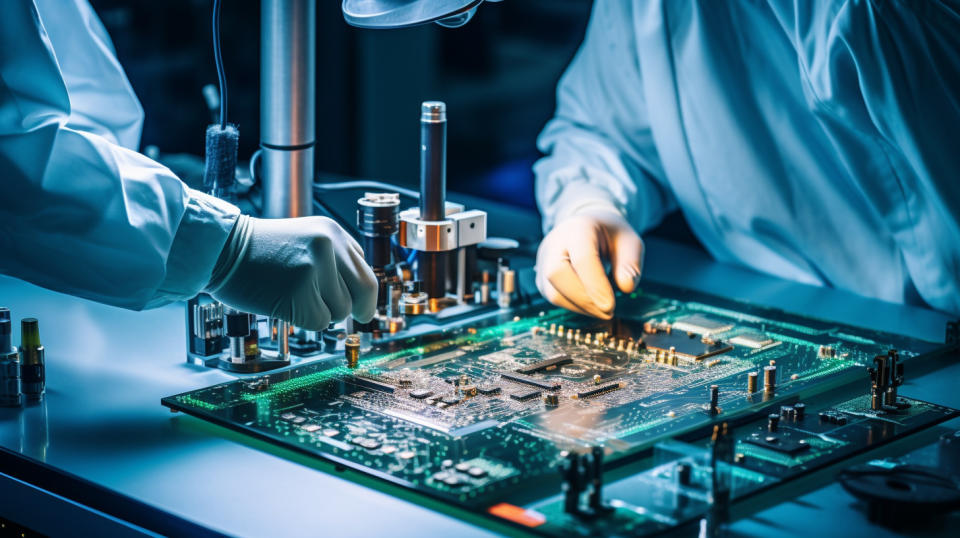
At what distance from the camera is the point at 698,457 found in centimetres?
127

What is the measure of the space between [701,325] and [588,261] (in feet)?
0.72

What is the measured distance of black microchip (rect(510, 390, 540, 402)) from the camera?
154cm

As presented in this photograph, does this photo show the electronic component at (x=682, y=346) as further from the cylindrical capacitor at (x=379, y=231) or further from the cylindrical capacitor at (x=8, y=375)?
the cylindrical capacitor at (x=8, y=375)

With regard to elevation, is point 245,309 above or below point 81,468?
above

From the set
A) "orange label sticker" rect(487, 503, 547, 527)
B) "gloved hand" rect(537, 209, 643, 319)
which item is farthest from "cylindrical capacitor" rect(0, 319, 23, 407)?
"gloved hand" rect(537, 209, 643, 319)

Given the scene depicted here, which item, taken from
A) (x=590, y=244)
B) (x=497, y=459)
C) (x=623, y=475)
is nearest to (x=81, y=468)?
(x=497, y=459)

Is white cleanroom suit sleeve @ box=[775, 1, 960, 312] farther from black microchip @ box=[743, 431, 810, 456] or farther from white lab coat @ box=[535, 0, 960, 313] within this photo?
black microchip @ box=[743, 431, 810, 456]

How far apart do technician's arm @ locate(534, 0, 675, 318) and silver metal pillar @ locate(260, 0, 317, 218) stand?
1.55ft

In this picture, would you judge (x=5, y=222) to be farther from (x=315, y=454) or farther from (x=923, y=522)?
(x=923, y=522)

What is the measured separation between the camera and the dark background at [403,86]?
326cm

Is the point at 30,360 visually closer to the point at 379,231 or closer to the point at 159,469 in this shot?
the point at 159,469

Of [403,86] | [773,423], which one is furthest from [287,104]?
[403,86]

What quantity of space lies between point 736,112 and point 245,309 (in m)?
1.11

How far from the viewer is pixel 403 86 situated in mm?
3770
